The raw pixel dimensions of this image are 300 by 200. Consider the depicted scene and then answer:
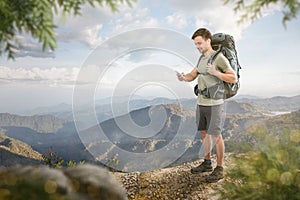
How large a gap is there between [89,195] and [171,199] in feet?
11.6

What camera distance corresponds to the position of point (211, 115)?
18.1 ft

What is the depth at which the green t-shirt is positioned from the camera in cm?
520

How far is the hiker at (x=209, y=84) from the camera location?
16.9 ft

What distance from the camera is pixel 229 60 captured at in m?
5.44

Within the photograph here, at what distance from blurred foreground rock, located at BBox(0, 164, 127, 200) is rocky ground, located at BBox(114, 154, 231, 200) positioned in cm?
316

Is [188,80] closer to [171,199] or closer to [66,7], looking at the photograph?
[171,199]

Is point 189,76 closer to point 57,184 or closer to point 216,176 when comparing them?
point 216,176

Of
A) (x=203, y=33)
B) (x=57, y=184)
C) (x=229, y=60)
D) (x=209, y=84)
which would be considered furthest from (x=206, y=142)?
(x=57, y=184)

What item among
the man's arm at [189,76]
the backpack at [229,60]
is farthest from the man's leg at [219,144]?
the man's arm at [189,76]

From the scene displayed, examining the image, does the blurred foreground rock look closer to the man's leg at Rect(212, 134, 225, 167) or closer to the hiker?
the hiker

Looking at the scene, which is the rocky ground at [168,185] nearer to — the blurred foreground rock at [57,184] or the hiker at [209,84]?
the hiker at [209,84]

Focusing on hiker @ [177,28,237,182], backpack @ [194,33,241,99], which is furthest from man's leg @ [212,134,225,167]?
backpack @ [194,33,241,99]

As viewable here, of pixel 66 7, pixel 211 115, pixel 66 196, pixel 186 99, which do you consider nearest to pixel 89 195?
pixel 66 196

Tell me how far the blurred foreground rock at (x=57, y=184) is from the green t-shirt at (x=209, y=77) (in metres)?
2.98
